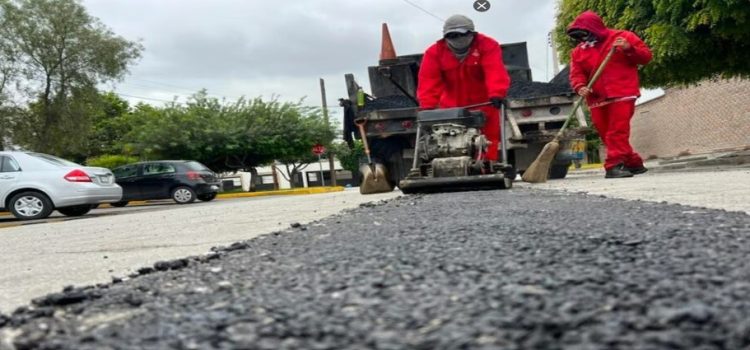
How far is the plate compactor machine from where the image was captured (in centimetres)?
612

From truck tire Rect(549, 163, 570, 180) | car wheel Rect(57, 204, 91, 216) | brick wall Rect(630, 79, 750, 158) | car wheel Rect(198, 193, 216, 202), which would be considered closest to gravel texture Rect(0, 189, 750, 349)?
truck tire Rect(549, 163, 570, 180)

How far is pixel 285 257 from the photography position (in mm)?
2285

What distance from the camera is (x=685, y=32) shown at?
907cm

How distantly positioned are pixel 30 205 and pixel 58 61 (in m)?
13.8

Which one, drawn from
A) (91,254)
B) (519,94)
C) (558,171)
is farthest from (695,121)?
(91,254)

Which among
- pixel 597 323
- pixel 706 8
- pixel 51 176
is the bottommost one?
pixel 597 323

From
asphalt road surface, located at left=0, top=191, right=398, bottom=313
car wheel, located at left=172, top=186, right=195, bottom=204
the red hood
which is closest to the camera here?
asphalt road surface, located at left=0, top=191, right=398, bottom=313

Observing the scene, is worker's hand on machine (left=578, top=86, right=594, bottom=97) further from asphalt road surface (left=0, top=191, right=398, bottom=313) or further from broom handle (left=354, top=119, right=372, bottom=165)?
Result: asphalt road surface (left=0, top=191, right=398, bottom=313)

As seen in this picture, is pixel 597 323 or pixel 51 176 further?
pixel 51 176

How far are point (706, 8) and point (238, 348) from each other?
9.21m

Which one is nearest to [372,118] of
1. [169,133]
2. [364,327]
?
[364,327]

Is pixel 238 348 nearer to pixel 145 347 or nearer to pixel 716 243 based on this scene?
pixel 145 347

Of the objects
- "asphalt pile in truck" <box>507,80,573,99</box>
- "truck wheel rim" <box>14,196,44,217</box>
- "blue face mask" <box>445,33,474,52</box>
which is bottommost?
"truck wheel rim" <box>14,196,44,217</box>

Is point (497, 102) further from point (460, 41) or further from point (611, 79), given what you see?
point (611, 79)
